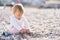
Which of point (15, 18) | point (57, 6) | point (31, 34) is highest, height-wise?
point (15, 18)

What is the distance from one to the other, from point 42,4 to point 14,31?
7517 millimetres

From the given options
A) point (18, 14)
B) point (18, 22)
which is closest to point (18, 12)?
point (18, 14)

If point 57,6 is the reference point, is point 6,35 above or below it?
above

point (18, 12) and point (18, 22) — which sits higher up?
point (18, 12)

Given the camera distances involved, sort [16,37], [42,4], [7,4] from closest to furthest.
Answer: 1. [16,37]
2. [7,4]
3. [42,4]

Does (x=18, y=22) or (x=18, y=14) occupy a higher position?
→ (x=18, y=14)

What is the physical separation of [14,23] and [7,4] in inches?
266

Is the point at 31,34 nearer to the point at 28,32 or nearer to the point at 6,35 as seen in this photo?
the point at 28,32

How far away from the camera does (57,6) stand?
405 inches

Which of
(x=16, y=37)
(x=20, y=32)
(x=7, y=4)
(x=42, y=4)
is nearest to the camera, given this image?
(x=16, y=37)

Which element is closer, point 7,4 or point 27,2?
point 7,4

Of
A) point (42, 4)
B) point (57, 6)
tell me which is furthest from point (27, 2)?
point (57, 6)

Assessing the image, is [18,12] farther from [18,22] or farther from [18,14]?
[18,22]

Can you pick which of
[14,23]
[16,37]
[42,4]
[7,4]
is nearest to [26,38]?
[16,37]
